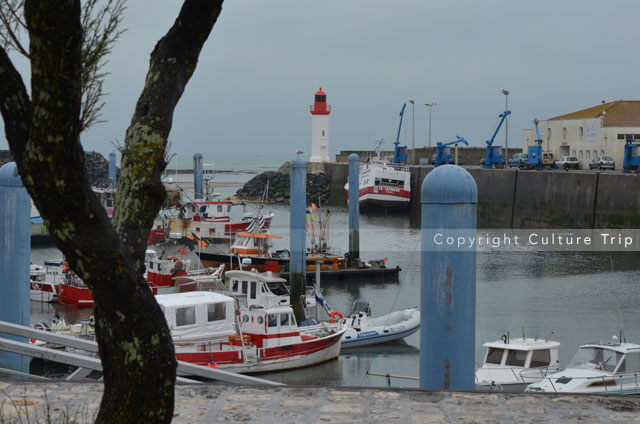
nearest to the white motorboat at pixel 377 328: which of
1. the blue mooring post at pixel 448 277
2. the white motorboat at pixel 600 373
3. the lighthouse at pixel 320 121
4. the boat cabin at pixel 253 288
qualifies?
the boat cabin at pixel 253 288

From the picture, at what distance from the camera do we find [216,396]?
635 centimetres

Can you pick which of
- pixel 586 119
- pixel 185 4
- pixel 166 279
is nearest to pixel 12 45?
pixel 185 4

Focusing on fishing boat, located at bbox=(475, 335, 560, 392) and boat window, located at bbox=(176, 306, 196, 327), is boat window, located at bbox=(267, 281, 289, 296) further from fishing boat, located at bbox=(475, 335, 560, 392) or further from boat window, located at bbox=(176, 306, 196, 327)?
fishing boat, located at bbox=(475, 335, 560, 392)

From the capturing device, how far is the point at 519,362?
56.7 ft

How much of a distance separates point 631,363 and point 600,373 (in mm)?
691

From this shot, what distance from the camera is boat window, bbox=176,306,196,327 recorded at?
17078mm

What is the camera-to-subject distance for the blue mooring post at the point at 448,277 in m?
5.62

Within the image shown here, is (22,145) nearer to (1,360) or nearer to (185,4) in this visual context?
(185,4)

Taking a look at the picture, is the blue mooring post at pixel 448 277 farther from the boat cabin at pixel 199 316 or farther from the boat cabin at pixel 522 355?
the boat cabin at pixel 522 355

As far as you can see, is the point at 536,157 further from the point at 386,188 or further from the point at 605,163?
the point at 386,188

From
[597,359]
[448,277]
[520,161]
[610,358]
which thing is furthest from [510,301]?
[520,161]

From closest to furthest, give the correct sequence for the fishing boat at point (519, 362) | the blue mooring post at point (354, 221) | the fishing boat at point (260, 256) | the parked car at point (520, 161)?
the fishing boat at point (519, 362), the fishing boat at point (260, 256), the blue mooring post at point (354, 221), the parked car at point (520, 161)

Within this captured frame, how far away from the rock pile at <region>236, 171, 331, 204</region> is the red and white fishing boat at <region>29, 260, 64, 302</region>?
4860 centimetres

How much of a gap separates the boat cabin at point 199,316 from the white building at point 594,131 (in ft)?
155
